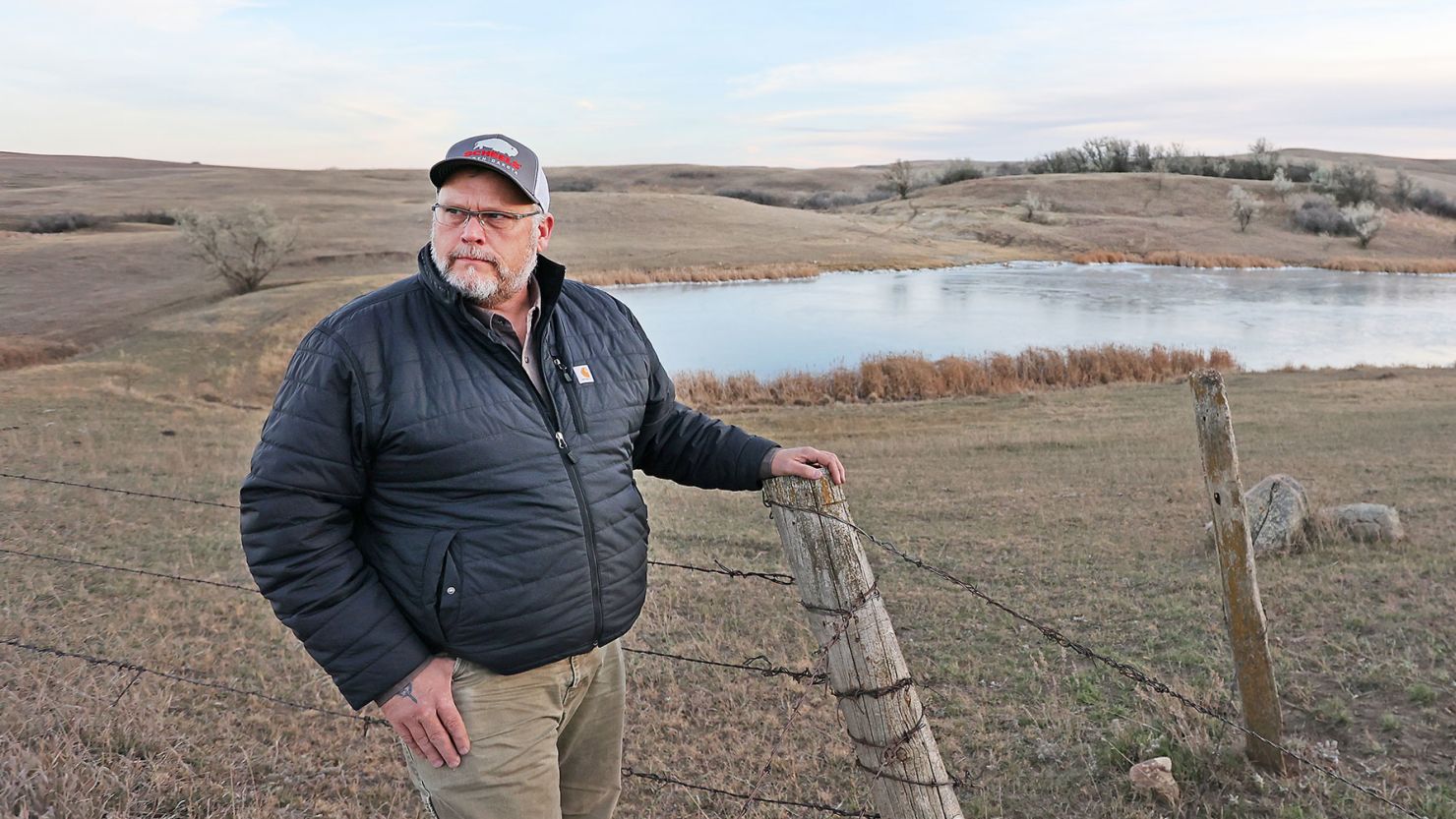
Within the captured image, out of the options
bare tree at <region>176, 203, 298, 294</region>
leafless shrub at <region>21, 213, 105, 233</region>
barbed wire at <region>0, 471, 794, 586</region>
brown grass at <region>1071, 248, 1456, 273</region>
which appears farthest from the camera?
brown grass at <region>1071, 248, 1456, 273</region>

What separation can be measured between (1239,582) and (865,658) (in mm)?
2287

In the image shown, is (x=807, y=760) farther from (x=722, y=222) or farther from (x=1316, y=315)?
(x=722, y=222)

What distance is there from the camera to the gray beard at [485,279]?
93.9 inches

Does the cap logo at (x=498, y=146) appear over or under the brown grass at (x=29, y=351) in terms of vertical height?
over

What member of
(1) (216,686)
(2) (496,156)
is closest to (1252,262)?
(1) (216,686)

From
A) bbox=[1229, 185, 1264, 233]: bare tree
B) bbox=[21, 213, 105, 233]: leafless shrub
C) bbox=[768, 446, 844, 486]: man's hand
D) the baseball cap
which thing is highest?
bbox=[1229, 185, 1264, 233]: bare tree

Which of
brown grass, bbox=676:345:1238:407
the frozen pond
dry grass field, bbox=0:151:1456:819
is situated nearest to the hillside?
the frozen pond

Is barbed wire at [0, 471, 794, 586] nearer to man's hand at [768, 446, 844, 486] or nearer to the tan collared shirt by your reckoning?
man's hand at [768, 446, 844, 486]

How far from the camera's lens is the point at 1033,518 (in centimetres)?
949

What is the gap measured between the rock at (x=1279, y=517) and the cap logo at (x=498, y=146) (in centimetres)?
661

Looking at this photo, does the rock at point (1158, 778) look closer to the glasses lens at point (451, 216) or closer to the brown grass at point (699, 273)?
the glasses lens at point (451, 216)

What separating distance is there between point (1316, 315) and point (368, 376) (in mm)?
40523

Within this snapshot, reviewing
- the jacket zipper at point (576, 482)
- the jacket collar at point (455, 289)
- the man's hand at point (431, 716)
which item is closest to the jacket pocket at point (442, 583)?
the man's hand at point (431, 716)

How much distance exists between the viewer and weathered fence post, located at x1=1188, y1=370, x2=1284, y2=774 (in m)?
3.96
